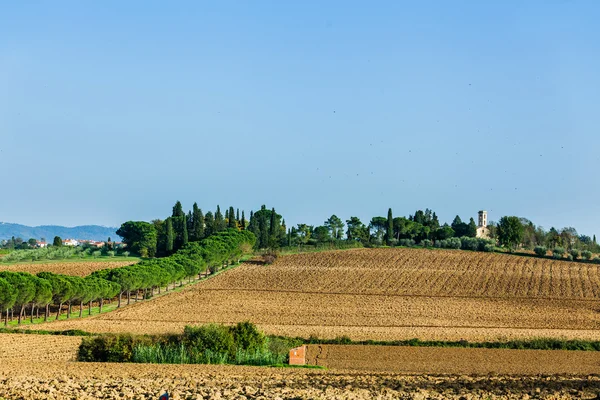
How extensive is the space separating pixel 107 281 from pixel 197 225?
67517mm

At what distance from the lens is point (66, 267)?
10700cm

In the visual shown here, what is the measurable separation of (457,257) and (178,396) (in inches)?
3991

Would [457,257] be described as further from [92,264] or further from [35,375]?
[35,375]

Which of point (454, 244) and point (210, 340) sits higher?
point (454, 244)

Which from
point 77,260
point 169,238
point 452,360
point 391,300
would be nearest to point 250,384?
point 452,360

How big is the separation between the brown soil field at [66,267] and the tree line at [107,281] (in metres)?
10.0

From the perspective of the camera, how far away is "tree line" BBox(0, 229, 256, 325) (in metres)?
67.9

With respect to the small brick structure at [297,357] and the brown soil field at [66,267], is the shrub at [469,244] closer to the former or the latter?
the brown soil field at [66,267]

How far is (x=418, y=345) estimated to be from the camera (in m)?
55.9

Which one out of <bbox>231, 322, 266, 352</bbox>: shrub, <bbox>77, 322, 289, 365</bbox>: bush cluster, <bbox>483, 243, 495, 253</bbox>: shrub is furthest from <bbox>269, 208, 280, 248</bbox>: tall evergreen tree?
<bbox>77, 322, 289, 365</bbox>: bush cluster

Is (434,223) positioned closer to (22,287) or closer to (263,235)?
(263,235)

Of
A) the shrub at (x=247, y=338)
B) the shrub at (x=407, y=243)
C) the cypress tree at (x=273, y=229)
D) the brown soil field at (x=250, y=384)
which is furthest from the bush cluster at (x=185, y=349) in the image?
the shrub at (x=407, y=243)

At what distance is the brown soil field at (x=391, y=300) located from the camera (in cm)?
6712

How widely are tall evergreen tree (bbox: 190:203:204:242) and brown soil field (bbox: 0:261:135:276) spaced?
101 ft
